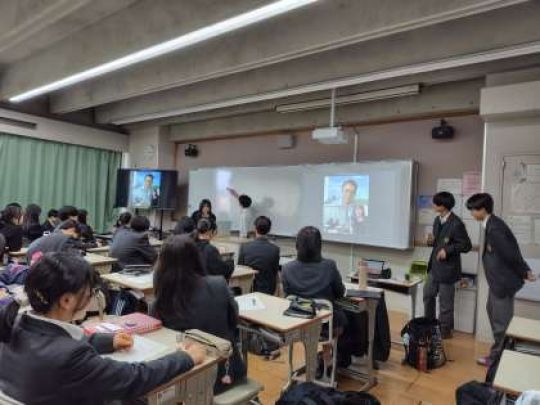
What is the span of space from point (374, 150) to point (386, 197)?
2.46ft

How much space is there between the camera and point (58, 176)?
293 inches

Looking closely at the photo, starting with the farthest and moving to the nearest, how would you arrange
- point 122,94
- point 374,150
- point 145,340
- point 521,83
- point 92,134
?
point 92,134 < point 374,150 < point 122,94 < point 521,83 < point 145,340

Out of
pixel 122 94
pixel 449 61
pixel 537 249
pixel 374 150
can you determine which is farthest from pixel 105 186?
pixel 537 249

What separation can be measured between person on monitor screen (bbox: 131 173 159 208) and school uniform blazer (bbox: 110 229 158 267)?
11.6ft

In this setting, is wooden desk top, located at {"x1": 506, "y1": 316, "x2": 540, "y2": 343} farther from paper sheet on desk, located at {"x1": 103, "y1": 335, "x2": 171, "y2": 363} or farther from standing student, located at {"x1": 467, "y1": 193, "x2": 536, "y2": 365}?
paper sheet on desk, located at {"x1": 103, "y1": 335, "x2": 171, "y2": 363}

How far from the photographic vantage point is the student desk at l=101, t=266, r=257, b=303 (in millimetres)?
2973

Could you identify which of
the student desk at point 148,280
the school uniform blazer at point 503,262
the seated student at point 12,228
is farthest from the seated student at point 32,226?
the school uniform blazer at point 503,262

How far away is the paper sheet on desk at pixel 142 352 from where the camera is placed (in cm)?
159

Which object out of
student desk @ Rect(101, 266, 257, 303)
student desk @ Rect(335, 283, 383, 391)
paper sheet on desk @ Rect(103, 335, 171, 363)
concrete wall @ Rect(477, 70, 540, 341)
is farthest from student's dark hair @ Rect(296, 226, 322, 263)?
concrete wall @ Rect(477, 70, 540, 341)

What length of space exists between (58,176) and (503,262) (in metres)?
7.11

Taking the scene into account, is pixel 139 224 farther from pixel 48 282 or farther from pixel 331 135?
pixel 48 282

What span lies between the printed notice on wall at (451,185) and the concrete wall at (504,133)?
→ 0.69m

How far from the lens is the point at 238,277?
3.65 meters

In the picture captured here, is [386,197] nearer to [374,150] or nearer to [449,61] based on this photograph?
[374,150]
